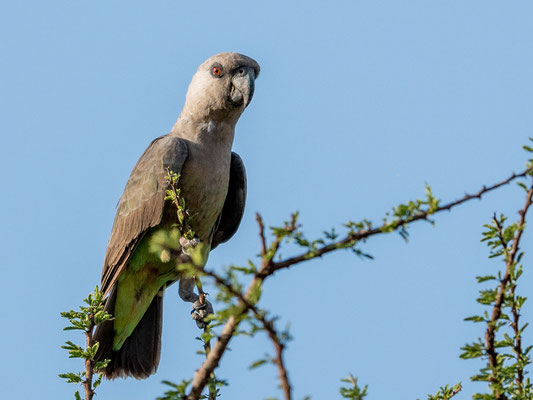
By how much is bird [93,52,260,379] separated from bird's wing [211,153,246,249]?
11mm

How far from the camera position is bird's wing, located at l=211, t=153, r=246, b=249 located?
7547mm

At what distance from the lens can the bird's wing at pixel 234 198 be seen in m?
7.55

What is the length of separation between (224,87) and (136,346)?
2.83 metres

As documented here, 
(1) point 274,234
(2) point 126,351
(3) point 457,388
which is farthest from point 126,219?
(1) point 274,234

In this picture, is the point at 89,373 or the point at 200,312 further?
the point at 200,312

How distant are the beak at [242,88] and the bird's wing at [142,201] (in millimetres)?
744

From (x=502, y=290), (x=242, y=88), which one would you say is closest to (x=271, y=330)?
(x=502, y=290)

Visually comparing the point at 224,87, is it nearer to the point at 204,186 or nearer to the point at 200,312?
the point at 204,186

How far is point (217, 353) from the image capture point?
2.31m

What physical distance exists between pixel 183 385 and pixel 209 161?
15.1 ft

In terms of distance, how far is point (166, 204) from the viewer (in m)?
6.61

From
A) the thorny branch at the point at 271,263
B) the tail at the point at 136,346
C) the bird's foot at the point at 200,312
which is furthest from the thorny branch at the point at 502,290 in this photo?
the tail at the point at 136,346

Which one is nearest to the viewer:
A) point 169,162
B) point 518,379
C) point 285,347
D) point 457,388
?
point 285,347

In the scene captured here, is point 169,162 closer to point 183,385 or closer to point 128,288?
point 128,288
